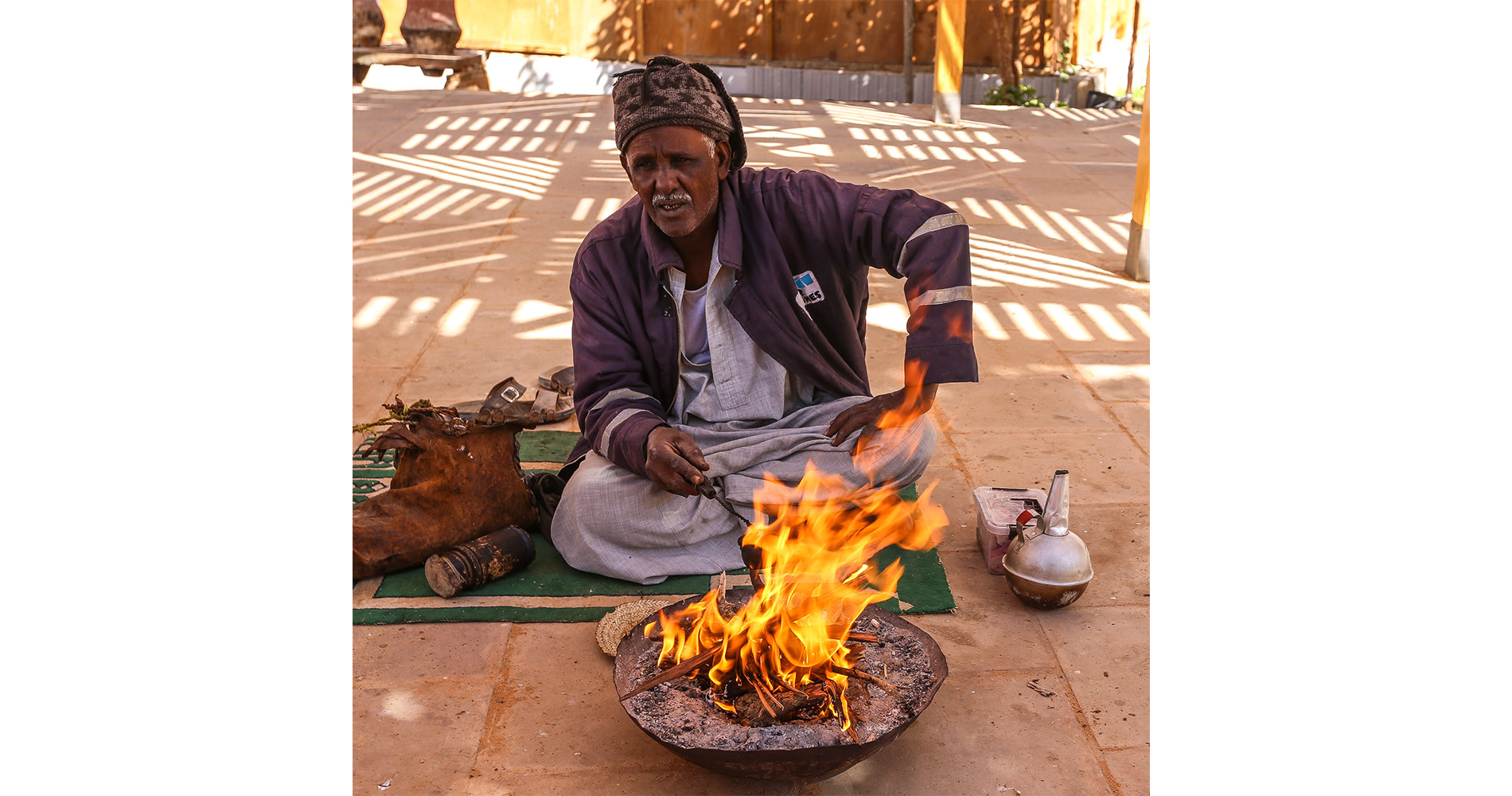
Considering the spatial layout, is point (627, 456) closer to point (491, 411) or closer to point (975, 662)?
point (491, 411)

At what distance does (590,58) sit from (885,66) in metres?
3.71

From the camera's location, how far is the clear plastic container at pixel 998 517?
3.11 metres

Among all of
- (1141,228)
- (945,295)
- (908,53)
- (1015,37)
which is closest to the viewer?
(945,295)

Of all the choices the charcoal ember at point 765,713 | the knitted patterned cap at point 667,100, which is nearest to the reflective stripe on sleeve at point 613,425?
the knitted patterned cap at point 667,100

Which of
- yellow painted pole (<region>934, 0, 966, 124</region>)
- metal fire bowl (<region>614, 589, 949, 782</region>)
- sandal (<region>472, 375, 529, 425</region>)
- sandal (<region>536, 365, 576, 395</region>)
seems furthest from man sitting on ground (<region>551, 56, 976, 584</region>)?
yellow painted pole (<region>934, 0, 966, 124</region>)

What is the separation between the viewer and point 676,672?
7.32 feet

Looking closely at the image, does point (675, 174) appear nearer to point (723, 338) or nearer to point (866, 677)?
point (723, 338)

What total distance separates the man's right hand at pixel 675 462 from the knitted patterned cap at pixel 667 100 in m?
0.72

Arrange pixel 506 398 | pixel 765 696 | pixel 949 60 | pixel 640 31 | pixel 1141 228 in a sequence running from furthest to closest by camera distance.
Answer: pixel 640 31
pixel 949 60
pixel 1141 228
pixel 506 398
pixel 765 696

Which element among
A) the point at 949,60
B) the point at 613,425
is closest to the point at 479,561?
the point at 613,425

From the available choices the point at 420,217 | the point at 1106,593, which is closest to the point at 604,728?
the point at 1106,593

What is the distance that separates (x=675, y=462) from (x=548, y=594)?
1.75 feet

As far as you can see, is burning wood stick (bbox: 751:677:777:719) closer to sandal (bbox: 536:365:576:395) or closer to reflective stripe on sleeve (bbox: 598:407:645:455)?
reflective stripe on sleeve (bbox: 598:407:645:455)

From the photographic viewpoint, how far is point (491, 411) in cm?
337
